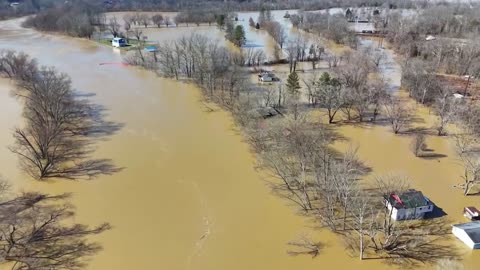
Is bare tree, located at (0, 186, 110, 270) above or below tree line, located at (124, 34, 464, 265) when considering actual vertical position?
below

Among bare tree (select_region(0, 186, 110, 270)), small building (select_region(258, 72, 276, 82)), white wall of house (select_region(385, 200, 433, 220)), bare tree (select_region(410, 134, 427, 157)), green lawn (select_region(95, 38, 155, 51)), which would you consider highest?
green lawn (select_region(95, 38, 155, 51))

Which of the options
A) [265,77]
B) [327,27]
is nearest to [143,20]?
[327,27]

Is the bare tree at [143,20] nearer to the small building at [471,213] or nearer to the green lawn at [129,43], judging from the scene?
the green lawn at [129,43]

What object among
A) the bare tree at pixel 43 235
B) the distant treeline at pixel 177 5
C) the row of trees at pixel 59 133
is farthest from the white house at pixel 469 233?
the distant treeline at pixel 177 5

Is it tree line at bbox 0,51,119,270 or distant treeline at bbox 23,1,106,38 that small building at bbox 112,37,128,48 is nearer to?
distant treeline at bbox 23,1,106,38

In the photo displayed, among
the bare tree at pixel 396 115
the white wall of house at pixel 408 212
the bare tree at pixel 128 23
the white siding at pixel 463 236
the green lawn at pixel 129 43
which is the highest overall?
the bare tree at pixel 128 23

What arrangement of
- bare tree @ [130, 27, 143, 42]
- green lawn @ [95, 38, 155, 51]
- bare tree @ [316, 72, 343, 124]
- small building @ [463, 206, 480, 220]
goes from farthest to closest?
1. bare tree @ [130, 27, 143, 42]
2. green lawn @ [95, 38, 155, 51]
3. bare tree @ [316, 72, 343, 124]
4. small building @ [463, 206, 480, 220]

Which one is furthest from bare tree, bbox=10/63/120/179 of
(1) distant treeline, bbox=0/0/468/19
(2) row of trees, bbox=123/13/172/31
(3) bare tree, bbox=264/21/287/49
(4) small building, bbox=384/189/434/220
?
(1) distant treeline, bbox=0/0/468/19

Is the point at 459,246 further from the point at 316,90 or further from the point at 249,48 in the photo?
the point at 249,48
